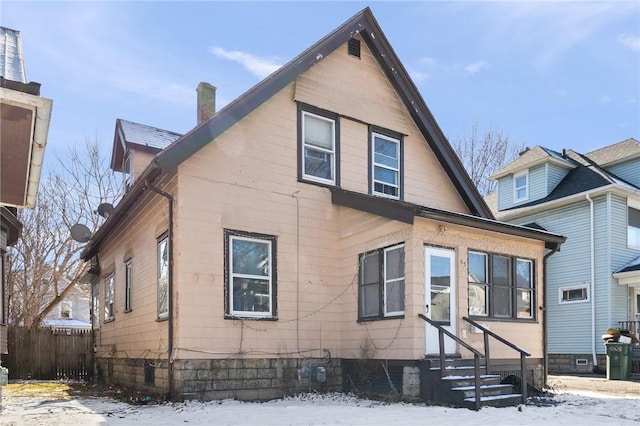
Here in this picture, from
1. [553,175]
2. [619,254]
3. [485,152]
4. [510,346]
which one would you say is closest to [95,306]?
[510,346]

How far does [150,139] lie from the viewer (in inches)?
580

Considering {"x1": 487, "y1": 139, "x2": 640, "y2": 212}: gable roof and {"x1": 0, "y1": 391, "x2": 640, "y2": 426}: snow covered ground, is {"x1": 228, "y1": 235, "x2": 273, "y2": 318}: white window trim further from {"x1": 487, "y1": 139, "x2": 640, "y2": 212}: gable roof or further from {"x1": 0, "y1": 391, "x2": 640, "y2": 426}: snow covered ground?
{"x1": 487, "y1": 139, "x2": 640, "y2": 212}: gable roof

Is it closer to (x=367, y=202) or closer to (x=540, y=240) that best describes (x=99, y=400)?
(x=367, y=202)

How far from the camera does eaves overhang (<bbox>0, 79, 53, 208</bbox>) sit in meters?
5.07

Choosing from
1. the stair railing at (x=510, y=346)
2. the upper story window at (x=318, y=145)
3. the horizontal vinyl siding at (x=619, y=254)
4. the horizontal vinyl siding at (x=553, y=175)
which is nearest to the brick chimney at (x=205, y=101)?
the upper story window at (x=318, y=145)

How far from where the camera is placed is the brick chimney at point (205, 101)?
14.3 m

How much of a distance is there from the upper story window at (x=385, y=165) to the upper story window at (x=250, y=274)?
3209mm

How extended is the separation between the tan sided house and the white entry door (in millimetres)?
28

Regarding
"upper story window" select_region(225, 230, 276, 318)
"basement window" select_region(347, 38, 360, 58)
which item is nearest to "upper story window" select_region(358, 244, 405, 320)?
"upper story window" select_region(225, 230, 276, 318)

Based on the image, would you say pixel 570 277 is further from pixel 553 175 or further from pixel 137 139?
pixel 137 139

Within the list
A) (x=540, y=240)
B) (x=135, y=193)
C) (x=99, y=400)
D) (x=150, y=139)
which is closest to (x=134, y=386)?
(x=99, y=400)

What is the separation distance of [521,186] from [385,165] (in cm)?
1132

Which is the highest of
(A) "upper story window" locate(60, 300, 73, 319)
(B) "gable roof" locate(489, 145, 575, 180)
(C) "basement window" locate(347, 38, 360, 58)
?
(C) "basement window" locate(347, 38, 360, 58)

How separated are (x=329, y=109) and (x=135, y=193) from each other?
4404 mm
